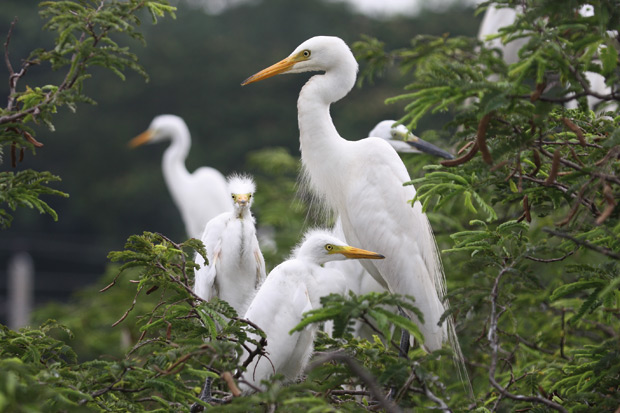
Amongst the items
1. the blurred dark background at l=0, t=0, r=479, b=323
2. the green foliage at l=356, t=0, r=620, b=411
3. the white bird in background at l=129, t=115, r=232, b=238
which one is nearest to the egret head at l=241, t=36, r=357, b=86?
the green foliage at l=356, t=0, r=620, b=411

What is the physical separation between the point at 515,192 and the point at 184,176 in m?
5.73

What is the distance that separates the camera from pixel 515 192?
244 centimetres

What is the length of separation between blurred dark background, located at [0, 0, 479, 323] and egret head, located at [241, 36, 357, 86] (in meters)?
15.4

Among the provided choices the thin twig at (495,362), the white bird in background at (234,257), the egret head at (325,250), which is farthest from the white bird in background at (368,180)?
the thin twig at (495,362)

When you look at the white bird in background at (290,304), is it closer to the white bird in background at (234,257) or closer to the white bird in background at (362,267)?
the white bird in background at (234,257)

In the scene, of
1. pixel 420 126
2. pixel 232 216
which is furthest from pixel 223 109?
pixel 232 216

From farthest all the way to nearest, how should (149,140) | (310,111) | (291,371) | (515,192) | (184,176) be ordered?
(149,140) → (184,176) → (310,111) → (291,371) → (515,192)

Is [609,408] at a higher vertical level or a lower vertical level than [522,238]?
lower

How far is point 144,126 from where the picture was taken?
2203 cm

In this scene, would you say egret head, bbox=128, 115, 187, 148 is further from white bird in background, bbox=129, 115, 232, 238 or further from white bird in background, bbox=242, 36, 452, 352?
white bird in background, bbox=242, 36, 452, 352

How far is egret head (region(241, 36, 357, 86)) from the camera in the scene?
339 centimetres

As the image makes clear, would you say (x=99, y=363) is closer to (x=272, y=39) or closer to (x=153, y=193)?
(x=153, y=193)

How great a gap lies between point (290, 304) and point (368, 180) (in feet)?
2.56

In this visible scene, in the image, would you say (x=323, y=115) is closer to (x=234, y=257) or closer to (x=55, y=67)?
(x=234, y=257)
